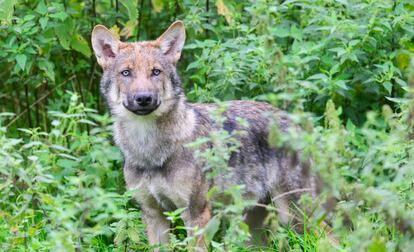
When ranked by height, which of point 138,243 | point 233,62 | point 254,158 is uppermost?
point 233,62

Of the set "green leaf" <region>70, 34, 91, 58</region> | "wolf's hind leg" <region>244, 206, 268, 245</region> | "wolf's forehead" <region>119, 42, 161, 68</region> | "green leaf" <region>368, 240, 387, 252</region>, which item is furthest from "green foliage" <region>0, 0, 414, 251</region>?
"green leaf" <region>368, 240, 387, 252</region>

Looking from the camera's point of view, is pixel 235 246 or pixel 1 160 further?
pixel 235 246

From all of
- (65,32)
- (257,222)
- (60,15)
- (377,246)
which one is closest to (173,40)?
(60,15)

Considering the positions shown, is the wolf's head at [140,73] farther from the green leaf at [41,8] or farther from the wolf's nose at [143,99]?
the green leaf at [41,8]

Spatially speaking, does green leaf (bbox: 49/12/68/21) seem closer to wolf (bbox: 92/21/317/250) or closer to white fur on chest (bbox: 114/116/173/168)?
wolf (bbox: 92/21/317/250)

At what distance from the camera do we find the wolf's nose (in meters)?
6.16

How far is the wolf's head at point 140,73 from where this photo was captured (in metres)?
6.25

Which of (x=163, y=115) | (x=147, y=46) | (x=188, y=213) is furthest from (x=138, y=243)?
(x=147, y=46)

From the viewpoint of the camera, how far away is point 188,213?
→ 6273mm

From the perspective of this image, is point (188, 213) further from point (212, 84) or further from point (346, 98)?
point (346, 98)

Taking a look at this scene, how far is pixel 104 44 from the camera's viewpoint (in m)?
6.78

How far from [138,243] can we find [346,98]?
2446 mm

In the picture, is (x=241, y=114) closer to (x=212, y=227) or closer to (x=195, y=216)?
(x=195, y=216)

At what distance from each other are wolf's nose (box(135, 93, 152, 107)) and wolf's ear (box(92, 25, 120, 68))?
635mm
